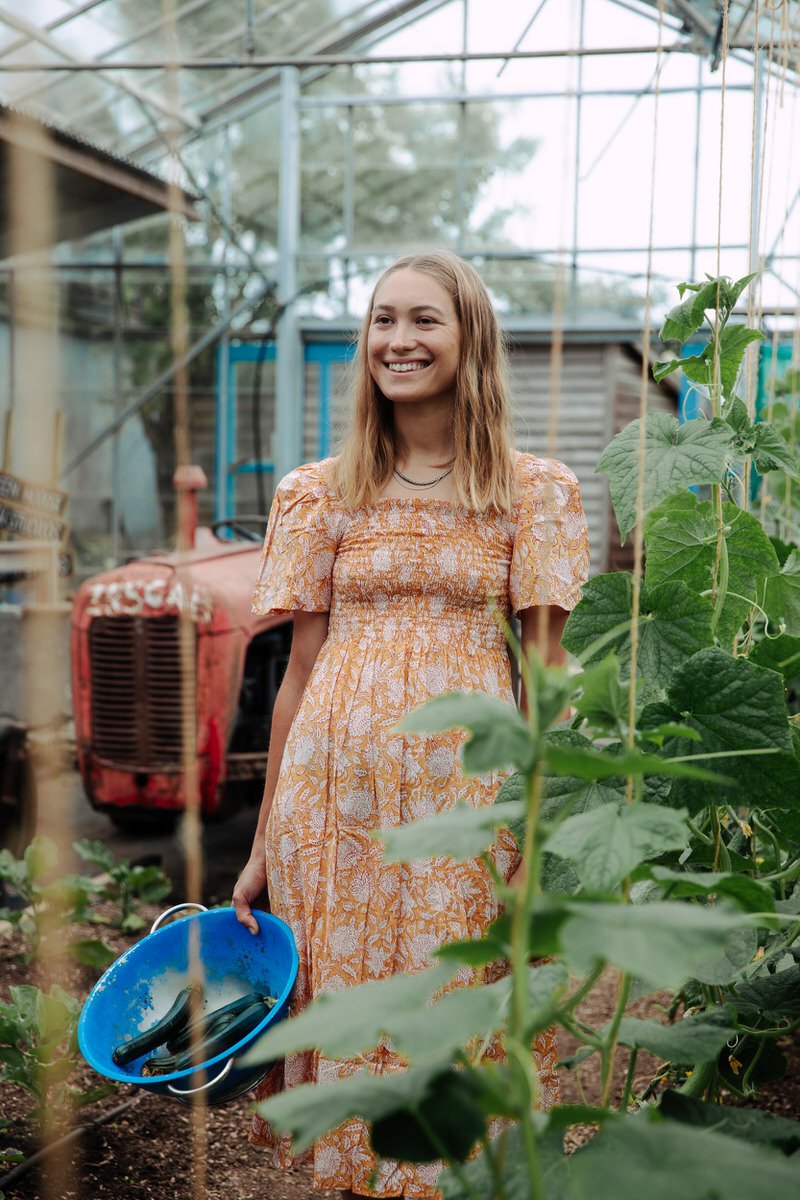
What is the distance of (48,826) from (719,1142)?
14.7ft

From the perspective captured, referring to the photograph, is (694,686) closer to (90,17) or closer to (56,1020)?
(56,1020)

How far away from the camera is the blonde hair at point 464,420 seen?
1.81 metres

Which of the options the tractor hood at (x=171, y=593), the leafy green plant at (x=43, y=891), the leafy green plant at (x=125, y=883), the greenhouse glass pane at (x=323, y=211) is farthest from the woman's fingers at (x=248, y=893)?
the greenhouse glass pane at (x=323, y=211)

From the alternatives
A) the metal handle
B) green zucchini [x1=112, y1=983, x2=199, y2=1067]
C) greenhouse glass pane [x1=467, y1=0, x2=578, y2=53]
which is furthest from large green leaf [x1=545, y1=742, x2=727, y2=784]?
greenhouse glass pane [x1=467, y1=0, x2=578, y2=53]

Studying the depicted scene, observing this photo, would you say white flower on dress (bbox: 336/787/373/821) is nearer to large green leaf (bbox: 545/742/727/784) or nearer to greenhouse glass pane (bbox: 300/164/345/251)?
large green leaf (bbox: 545/742/727/784)

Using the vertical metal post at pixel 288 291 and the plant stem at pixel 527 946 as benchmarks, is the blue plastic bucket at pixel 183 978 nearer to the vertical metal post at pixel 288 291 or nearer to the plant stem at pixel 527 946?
the plant stem at pixel 527 946

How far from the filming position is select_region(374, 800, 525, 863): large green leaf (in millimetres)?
713

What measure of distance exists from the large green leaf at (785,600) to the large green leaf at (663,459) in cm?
19

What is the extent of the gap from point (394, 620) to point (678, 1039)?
968mm

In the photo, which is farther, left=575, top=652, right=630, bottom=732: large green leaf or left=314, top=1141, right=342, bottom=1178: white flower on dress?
left=314, top=1141, right=342, bottom=1178: white flower on dress

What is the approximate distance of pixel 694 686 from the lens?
3.42 feet

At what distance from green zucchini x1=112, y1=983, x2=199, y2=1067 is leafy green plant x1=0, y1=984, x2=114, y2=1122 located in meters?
0.54

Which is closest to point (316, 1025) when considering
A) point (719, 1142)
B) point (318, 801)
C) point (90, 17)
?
point (719, 1142)

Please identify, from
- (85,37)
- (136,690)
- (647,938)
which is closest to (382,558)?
(647,938)
